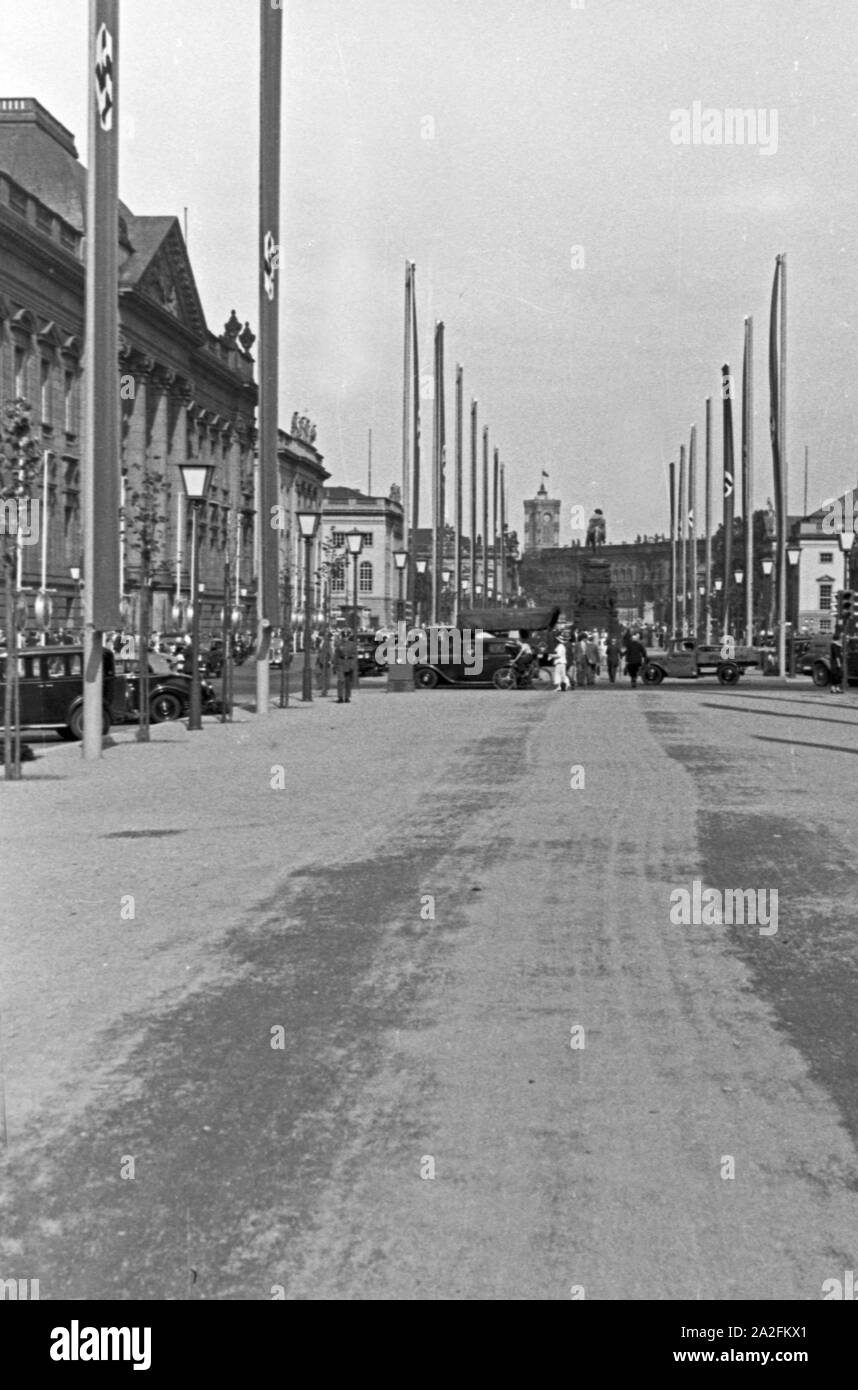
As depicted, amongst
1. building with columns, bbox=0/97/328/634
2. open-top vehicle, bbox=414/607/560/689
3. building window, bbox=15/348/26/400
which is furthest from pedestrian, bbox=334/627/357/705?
building window, bbox=15/348/26/400

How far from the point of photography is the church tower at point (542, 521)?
193125 millimetres

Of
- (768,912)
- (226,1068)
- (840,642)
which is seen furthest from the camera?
(840,642)

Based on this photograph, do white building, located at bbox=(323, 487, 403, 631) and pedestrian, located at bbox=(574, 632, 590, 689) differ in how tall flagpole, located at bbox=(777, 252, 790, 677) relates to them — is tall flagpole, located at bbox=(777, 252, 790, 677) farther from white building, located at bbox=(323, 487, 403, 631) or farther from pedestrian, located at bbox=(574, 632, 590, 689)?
white building, located at bbox=(323, 487, 403, 631)

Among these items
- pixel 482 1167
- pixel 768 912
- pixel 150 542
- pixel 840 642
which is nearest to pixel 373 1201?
pixel 482 1167

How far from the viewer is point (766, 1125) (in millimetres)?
5191

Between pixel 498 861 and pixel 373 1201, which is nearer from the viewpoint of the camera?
pixel 373 1201

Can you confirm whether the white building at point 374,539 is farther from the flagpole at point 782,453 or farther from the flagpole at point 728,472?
the flagpole at point 782,453

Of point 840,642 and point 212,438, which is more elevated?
point 212,438

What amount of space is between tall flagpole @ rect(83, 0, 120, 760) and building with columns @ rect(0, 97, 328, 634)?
58.8ft

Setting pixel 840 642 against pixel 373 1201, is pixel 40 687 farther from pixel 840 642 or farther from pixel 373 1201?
pixel 840 642

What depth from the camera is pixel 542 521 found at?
641 ft

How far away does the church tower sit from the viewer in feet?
634

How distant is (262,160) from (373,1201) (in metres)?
26.2
